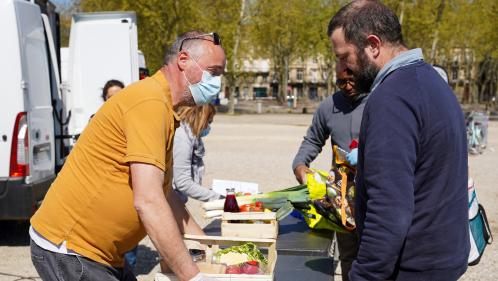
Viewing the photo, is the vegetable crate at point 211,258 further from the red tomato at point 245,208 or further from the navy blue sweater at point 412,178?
the red tomato at point 245,208

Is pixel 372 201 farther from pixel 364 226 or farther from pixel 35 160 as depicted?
pixel 35 160

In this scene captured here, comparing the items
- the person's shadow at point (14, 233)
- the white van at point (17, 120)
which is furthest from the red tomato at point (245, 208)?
the person's shadow at point (14, 233)

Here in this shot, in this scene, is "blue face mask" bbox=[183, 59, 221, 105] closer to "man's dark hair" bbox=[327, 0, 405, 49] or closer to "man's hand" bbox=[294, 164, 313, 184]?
"man's dark hair" bbox=[327, 0, 405, 49]

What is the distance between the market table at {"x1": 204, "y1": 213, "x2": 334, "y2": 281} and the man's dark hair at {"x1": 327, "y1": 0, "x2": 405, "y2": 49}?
153 centimetres

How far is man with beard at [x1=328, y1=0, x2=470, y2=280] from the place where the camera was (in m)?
2.23

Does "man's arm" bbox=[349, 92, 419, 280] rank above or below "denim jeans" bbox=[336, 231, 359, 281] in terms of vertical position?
above

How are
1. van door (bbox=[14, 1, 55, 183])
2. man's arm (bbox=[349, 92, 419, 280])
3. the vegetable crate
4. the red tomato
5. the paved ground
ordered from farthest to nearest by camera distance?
the paved ground → van door (bbox=[14, 1, 55, 183]) → the red tomato → the vegetable crate → man's arm (bbox=[349, 92, 419, 280])

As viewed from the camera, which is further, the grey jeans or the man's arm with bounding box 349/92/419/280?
the grey jeans

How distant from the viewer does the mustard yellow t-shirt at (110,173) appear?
2.42m

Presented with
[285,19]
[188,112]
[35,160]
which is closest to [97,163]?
[188,112]

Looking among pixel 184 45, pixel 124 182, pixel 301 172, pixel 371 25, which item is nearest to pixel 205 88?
pixel 184 45

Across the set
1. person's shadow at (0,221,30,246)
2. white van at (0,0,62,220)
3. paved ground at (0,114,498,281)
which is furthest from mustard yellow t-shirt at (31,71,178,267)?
person's shadow at (0,221,30,246)

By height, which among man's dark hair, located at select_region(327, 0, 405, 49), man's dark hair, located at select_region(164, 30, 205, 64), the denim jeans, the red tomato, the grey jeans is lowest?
the denim jeans

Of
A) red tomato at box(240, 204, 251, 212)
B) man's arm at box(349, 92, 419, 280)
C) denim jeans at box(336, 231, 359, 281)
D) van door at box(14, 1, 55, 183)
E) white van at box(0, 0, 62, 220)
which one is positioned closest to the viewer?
man's arm at box(349, 92, 419, 280)
